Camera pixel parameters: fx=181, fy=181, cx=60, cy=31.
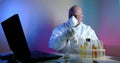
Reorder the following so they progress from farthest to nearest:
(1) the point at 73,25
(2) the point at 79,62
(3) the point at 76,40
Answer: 1. (1) the point at 73,25
2. (3) the point at 76,40
3. (2) the point at 79,62

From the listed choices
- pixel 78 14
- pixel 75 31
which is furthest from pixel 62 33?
pixel 78 14

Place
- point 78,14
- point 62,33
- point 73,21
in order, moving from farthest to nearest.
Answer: point 78,14
point 73,21
point 62,33

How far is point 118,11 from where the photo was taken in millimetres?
2439

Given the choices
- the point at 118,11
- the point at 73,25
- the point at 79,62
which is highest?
the point at 118,11

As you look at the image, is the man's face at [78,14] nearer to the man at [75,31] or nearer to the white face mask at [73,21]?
the man at [75,31]

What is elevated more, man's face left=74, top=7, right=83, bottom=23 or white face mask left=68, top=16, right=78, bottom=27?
man's face left=74, top=7, right=83, bottom=23

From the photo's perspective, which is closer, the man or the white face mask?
the man

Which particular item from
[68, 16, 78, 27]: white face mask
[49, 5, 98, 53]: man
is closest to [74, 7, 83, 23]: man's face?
[49, 5, 98, 53]: man

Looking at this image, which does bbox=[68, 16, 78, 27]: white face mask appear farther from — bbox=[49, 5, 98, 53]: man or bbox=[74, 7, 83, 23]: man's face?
bbox=[74, 7, 83, 23]: man's face

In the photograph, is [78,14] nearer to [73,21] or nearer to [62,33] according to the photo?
[73,21]

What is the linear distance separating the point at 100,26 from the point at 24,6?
1218mm

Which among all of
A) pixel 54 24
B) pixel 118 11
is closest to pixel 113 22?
pixel 118 11

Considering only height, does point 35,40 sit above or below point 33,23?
below

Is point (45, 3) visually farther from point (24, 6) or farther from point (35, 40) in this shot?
point (35, 40)
